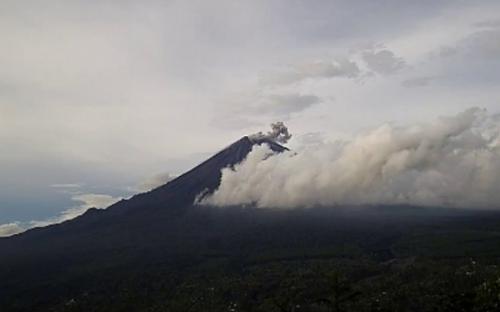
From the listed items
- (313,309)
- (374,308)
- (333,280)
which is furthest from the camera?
(313,309)

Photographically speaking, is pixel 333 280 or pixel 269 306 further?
pixel 269 306

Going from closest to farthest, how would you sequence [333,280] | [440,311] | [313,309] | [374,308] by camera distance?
[333,280] → [440,311] → [374,308] → [313,309]

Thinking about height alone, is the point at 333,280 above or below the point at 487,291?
above

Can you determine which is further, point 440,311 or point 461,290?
point 461,290

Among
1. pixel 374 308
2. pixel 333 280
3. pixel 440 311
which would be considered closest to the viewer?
pixel 333 280

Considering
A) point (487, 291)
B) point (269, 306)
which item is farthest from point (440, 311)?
point (269, 306)

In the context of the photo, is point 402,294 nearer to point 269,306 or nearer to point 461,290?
point 461,290

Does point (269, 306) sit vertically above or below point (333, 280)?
below

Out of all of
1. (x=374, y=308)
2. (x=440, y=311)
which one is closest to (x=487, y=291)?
(x=440, y=311)

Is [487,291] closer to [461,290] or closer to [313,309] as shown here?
[461,290]
